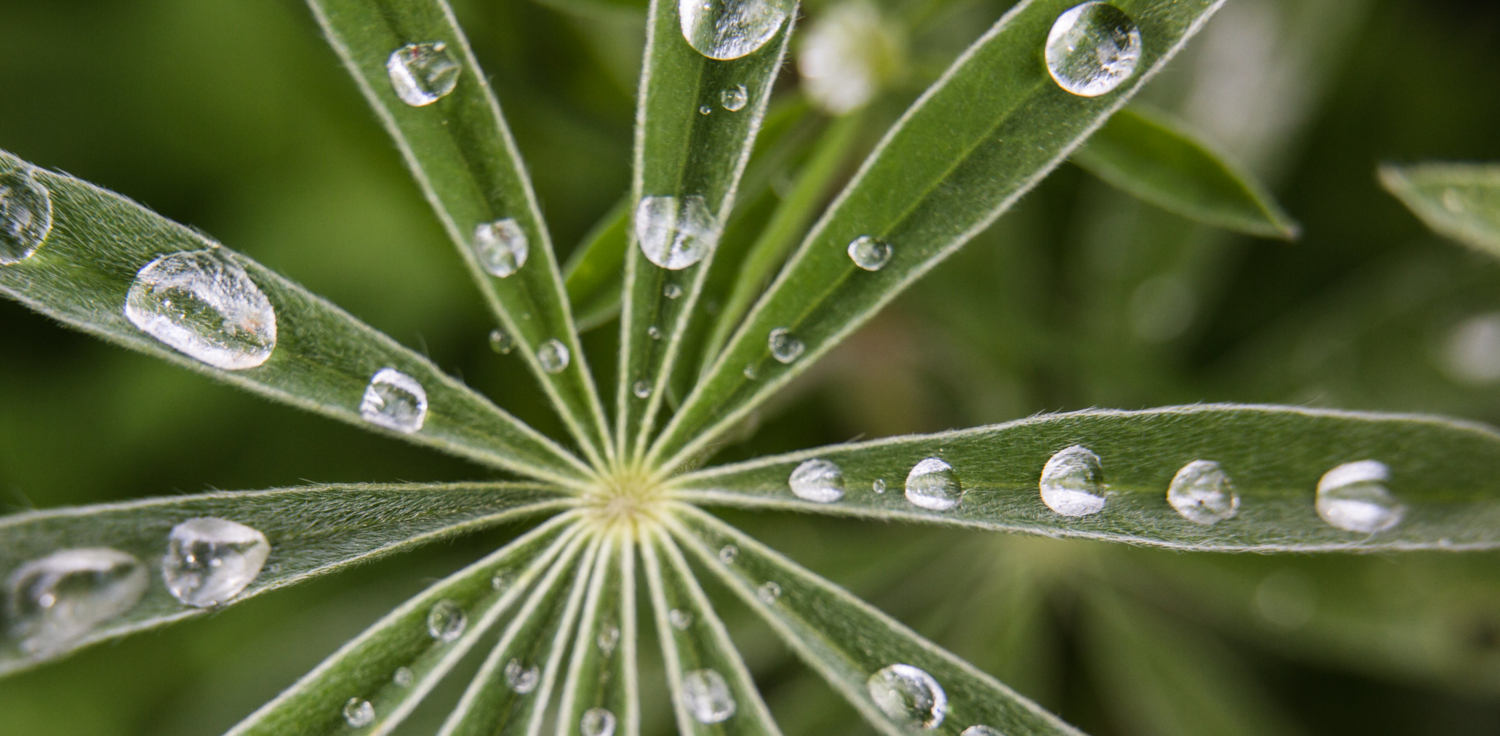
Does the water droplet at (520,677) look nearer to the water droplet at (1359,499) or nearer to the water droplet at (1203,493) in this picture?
the water droplet at (1203,493)

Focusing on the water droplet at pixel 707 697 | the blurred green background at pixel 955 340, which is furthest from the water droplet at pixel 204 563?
the blurred green background at pixel 955 340

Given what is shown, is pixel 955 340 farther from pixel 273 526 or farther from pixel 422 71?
pixel 273 526

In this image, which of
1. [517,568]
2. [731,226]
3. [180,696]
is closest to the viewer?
[517,568]

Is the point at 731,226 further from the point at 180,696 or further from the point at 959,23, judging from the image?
the point at 180,696

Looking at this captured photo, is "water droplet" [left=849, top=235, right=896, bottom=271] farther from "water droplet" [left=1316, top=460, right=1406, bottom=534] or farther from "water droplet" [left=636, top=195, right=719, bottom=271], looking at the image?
"water droplet" [left=1316, top=460, right=1406, bottom=534]

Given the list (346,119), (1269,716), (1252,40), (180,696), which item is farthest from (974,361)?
(180,696)

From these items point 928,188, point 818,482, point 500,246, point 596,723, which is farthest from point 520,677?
point 928,188

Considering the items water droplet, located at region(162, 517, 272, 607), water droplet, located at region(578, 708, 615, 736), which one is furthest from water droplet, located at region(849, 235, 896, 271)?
water droplet, located at region(162, 517, 272, 607)

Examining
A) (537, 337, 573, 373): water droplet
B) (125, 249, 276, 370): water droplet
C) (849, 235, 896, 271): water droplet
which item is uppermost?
(849, 235, 896, 271): water droplet
